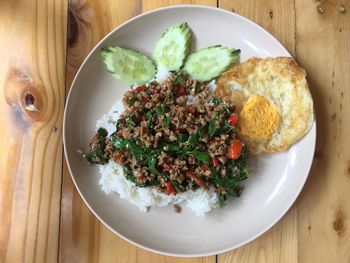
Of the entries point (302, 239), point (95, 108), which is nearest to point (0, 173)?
point (95, 108)

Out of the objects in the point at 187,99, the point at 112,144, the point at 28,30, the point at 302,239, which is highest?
the point at 28,30

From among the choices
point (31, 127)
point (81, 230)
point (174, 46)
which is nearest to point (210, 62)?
point (174, 46)

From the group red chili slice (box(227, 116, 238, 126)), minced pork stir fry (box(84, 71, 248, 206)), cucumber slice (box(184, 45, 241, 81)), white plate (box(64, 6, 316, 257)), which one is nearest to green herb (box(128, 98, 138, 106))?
minced pork stir fry (box(84, 71, 248, 206))

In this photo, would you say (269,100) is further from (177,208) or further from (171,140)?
(177,208)

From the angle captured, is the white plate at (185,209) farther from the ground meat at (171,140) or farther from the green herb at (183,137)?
the green herb at (183,137)

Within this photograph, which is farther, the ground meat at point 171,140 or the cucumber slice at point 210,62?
the cucumber slice at point 210,62

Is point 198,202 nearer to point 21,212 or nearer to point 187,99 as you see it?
point 187,99

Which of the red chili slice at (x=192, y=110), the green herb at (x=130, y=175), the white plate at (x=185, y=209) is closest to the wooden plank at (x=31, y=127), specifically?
the white plate at (x=185, y=209)
